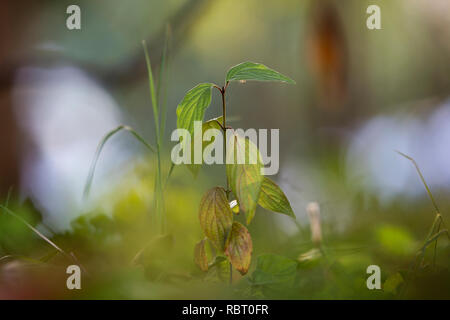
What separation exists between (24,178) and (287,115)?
0.44 meters

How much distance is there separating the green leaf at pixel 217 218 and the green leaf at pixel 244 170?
0.02 metres

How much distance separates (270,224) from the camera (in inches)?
21.2

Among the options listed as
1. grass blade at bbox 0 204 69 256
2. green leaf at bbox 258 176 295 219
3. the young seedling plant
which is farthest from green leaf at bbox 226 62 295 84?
grass blade at bbox 0 204 69 256

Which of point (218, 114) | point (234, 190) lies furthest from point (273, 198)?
point (218, 114)

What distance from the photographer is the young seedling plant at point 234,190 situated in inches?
13.7

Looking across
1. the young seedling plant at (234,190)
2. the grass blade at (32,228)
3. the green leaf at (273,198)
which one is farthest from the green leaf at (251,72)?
the grass blade at (32,228)

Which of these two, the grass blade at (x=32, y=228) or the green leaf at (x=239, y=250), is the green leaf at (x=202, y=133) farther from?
the grass blade at (x=32, y=228)

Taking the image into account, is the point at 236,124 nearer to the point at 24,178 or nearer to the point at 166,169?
the point at 166,169

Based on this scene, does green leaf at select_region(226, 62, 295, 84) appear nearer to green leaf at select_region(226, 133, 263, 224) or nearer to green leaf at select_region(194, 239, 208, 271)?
green leaf at select_region(226, 133, 263, 224)

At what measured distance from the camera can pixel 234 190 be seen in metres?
0.35

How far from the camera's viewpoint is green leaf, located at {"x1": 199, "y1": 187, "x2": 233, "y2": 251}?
366 millimetres

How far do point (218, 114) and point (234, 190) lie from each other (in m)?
0.24
